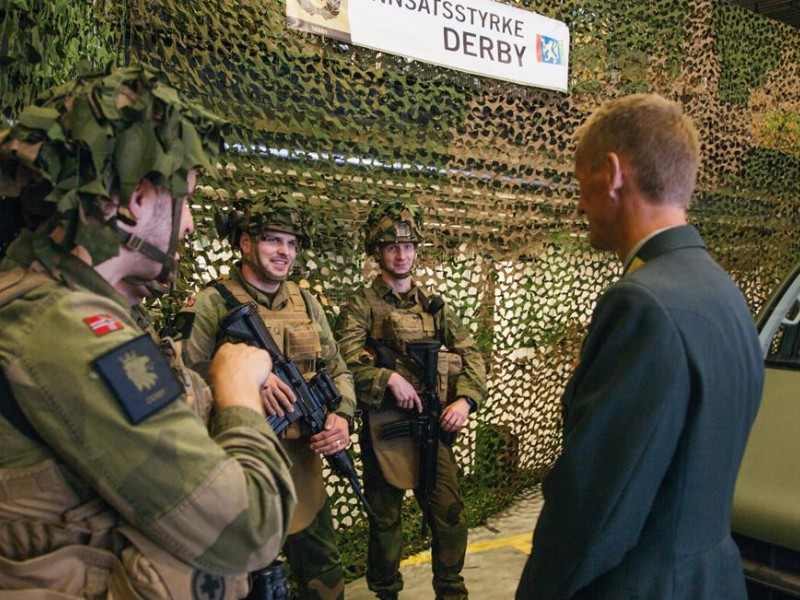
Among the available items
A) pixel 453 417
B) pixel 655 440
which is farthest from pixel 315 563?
pixel 655 440

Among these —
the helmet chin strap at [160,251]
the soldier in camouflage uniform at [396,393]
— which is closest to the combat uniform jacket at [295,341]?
→ the soldier in camouflage uniform at [396,393]

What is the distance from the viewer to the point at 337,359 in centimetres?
270

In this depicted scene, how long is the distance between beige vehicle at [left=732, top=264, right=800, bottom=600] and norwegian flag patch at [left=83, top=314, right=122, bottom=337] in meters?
2.04

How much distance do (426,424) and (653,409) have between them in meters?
1.88

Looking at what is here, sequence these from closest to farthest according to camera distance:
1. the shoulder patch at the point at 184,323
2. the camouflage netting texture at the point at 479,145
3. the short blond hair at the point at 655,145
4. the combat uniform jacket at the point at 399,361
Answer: the short blond hair at the point at 655,145 → the shoulder patch at the point at 184,323 → the camouflage netting texture at the point at 479,145 → the combat uniform jacket at the point at 399,361

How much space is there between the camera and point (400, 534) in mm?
2920

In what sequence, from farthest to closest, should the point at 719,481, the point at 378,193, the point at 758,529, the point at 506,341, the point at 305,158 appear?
1. the point at 506,341
2. the point at 378,193
3. the point at 305,158
4. the point at 758,529
5. the point at 719,481

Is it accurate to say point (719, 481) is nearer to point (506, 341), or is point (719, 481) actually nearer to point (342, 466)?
point (342, 466)

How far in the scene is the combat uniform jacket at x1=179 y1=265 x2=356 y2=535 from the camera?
2.38m

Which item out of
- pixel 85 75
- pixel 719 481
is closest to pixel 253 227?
pixel 85 75

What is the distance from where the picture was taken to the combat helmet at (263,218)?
8.15 feet

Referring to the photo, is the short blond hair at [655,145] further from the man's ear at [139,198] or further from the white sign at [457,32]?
the white sign at [457,32]

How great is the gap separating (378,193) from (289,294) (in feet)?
3.23

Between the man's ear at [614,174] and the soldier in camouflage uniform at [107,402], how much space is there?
828 millimetres
